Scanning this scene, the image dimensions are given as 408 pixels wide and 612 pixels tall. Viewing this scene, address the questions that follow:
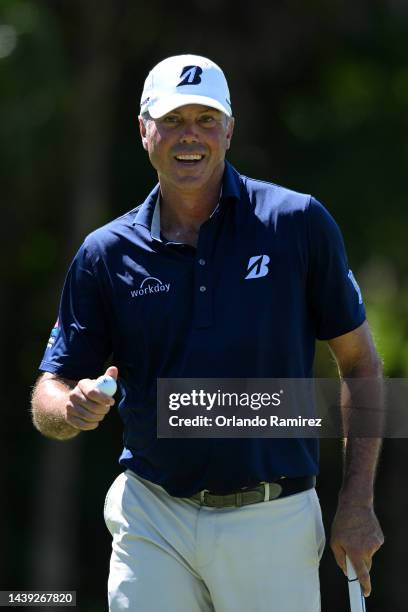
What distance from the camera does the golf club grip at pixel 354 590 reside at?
4.15m

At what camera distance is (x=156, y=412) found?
4.21m

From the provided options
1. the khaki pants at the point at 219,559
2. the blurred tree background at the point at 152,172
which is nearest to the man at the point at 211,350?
the khaki pants at the point at 219,559

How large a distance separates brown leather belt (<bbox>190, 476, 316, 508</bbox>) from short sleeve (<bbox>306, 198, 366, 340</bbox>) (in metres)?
0.49

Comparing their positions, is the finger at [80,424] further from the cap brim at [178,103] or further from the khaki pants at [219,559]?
the cap brim at [178,103]

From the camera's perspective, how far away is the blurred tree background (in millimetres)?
14383

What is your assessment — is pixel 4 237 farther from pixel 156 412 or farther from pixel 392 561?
pixel 156 412

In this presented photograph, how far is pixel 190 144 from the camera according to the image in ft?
13.9

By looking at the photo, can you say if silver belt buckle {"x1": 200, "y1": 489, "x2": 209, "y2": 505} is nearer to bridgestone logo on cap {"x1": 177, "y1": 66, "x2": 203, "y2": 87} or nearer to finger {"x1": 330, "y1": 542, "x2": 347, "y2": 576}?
finger {"x1": 330, "y1": 542, "x2": 347, "y2": 576}

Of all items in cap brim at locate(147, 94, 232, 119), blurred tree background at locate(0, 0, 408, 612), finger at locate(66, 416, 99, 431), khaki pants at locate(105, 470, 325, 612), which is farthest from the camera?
blurred tree background at locate(0, 0, 408, 612)

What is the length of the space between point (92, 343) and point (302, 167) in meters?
10.5

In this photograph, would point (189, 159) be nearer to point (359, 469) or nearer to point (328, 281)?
point (328, 281)

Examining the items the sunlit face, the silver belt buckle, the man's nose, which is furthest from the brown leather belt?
the man's nose

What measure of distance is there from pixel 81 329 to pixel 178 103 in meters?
0.79

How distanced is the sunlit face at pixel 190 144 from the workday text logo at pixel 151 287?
0.32 m
